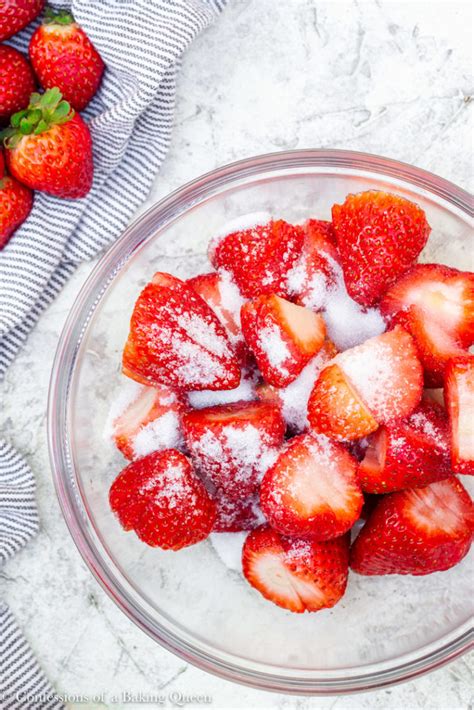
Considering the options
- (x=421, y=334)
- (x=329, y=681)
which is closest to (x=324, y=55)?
(x=421, y=334)

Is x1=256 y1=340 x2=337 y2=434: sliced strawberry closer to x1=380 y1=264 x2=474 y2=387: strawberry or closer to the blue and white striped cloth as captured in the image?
x1=380 y1=264 x2=474 y2=387: strawberry

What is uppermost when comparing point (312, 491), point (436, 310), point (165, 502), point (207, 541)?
point (436, 310)

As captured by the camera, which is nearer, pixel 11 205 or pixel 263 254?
pixel 263 254

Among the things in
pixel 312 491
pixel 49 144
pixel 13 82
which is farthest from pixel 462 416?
pixel 13 82

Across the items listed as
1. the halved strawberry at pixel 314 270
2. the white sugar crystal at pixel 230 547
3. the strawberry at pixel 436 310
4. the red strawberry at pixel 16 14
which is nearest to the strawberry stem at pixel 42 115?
the red strawberry at pixel 16 14

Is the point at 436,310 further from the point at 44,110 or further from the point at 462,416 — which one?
the point at 44,110

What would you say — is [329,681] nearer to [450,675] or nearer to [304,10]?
[450,675]
